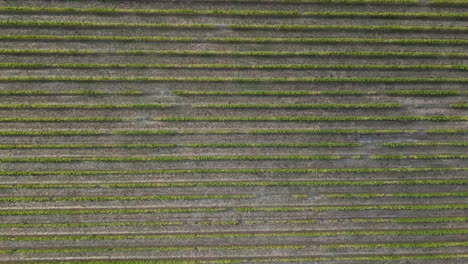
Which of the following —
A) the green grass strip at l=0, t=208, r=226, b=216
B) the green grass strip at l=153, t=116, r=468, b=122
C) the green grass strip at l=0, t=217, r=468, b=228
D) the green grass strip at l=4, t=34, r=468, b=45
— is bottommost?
the green grass strip at l=0, t=217, r=468, b=228

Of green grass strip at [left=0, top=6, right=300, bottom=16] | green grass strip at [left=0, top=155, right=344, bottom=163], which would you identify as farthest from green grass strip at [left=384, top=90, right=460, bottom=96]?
green grass strip at [left=0, top=6, right=300, bottom=16]

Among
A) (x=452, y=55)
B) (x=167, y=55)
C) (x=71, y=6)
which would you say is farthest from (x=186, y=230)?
(x=452, y=55)

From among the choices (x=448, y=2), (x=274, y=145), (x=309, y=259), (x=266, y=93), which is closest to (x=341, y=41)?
(x=266, y=93)

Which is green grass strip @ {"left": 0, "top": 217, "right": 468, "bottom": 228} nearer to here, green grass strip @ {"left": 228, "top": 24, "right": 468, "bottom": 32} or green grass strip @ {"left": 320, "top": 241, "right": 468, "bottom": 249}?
green grass strip @ {"left": 320, "top": 241, "right": 468, "bottom": 249}

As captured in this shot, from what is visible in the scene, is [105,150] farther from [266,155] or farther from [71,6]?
[266,155]

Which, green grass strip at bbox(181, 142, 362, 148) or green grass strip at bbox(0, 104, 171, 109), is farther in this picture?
green grass strip at bbox(181, 142, 362, 148)

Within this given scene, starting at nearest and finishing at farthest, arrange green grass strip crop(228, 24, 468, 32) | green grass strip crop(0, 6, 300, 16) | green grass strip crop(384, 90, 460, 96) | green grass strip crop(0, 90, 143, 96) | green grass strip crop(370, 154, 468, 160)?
green grass strip crop(0, 6, 300, 16) → green grass strip crop(0, 90, 143, 96) → green grass strip crop(228, 24, 468, 32) → green grass strip crop(384, 90, 460, 96) → green grass strip crop(370, 154, 468, 160)

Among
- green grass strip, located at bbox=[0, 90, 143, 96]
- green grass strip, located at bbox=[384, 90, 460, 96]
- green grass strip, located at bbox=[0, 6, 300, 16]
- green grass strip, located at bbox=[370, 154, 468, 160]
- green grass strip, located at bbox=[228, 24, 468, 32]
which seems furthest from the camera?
green grass strip, located at bbox=[370, 154, 468, 160]

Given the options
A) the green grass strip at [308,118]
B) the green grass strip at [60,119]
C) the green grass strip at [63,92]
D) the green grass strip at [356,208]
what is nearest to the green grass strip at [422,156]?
the green grass strip at [308,118]

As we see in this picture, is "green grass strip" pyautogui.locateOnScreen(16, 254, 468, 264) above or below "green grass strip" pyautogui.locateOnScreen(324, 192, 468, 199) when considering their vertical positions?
below

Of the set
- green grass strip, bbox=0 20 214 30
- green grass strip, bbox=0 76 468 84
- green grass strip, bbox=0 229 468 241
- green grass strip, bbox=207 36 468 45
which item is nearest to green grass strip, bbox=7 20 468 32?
green grass strip, bbox=0 20 214 30
